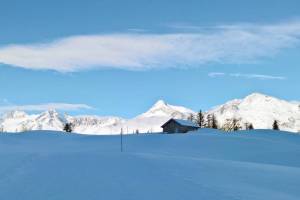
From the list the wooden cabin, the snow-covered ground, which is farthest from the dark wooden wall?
the snow-covered ground

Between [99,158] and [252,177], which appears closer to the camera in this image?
[252,177]

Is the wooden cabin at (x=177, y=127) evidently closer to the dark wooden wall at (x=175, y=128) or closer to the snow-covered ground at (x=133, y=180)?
the dark wooden wall at (x=175, y=128)

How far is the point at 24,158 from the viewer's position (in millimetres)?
34750

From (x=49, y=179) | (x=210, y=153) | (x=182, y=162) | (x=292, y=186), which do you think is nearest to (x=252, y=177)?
(x=292, y=186)

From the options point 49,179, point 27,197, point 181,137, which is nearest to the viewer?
point 27,197

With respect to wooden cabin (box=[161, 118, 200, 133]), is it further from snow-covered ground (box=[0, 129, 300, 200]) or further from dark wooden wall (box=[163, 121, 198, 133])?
snow-covered ground (box=[0, 129, 300, 200])

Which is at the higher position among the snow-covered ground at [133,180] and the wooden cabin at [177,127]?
the wooden cabin at [177,127]

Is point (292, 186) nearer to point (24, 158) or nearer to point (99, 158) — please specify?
point (99, 158)

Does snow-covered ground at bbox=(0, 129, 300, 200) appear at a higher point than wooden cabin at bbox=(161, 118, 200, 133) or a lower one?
lower

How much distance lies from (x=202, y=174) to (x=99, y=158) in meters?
8.80

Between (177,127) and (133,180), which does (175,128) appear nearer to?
(177,127)

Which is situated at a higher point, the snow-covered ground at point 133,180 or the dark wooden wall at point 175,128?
the dark wooden wall at point 175,128

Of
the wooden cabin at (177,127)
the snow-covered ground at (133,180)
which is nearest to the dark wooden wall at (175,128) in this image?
the wooden cabin at (177,127)

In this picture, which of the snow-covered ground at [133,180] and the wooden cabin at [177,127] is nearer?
the snow-covered ground at [133,180]
